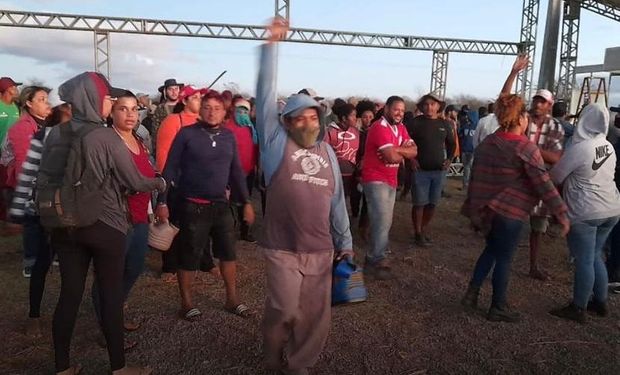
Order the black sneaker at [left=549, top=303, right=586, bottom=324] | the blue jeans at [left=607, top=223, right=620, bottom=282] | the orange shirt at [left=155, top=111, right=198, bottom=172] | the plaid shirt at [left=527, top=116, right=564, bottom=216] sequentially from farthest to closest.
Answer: the plaid shirt at [left=527, top=116, right=564, bottom=216] → the blue jeans at [left=607, top=223, right=620, bottom=282] → the orange shirt at [left=155, top=111, right=198, bottom=172] → the black sneaker at [left=549, top=303, right=586, bottom=324]

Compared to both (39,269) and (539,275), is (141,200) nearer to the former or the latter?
(39,269)

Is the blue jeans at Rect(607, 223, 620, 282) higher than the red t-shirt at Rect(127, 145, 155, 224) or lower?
lower

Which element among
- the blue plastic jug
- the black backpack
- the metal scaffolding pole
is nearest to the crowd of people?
the black backpack

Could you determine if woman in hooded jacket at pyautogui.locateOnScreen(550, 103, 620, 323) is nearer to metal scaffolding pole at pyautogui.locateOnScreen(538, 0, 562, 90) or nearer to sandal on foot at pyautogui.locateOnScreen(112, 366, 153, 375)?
sandal on foot at pyautogui.locateOnScreen(112, 366, 153, 375)

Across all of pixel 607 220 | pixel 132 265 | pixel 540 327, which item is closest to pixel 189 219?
pixel 132 265

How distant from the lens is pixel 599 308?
4.70 m

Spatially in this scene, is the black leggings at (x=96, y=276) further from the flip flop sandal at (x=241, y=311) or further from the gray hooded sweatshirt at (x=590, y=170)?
the gray hooded sweatshirt at (x=590, y=170)

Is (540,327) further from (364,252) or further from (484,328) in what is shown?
(364,252)

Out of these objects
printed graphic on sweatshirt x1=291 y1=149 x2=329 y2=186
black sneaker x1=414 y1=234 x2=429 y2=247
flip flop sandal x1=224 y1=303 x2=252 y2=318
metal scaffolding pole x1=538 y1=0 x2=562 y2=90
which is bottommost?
flip flop sandal x1=224 y1=303 x2=252 y2=318

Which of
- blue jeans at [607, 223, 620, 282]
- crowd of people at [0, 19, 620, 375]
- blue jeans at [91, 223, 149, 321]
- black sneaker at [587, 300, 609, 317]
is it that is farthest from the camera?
blue jeans at [607, 223, 620, 282]

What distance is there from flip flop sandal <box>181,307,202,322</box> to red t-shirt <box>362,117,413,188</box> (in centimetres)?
219

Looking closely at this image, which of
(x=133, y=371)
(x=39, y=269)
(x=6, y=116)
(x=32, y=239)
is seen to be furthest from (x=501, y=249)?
(x=6, y=116)

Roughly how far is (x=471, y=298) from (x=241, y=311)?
80.4 inches

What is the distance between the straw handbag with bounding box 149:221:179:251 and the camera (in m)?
3.88
